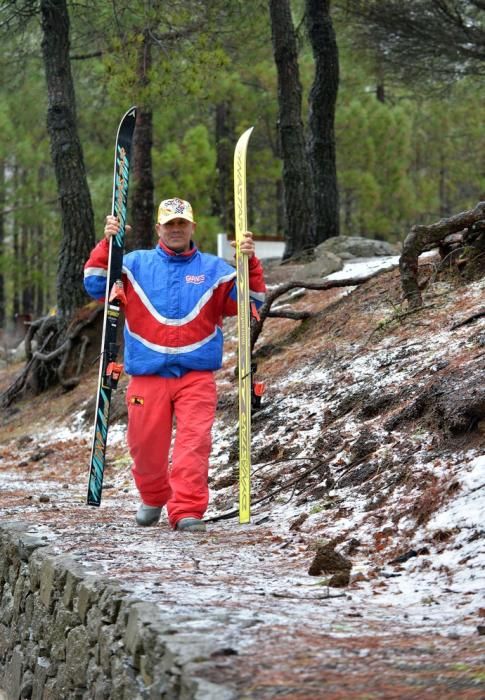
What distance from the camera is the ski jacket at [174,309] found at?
631 centimetres

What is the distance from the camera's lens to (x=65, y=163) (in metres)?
14.9

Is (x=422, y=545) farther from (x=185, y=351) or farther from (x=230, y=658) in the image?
(x=185, y=351)

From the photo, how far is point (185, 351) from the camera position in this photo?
20.7 ft

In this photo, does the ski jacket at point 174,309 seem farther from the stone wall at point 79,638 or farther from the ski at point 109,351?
the stone wall at point 79,638

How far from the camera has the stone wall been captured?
10.9 ft

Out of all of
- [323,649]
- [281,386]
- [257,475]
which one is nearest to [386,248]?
[281,386]

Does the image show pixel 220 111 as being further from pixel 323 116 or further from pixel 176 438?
pixel 176 438

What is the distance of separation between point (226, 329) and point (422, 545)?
8.90 m

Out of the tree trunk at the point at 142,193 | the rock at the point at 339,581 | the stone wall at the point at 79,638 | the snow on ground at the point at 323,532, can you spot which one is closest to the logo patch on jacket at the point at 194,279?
the snow on ground at the point at 323,532

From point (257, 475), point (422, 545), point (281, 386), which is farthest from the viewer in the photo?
point (281, 386)

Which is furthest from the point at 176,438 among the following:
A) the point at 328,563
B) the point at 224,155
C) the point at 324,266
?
the point at 224,155

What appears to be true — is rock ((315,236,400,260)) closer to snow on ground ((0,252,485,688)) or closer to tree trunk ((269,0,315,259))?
tree trunk ((269,0,315,259))

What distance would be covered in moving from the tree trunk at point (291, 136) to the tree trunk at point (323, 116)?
177 millimetres

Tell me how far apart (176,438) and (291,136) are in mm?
10115
